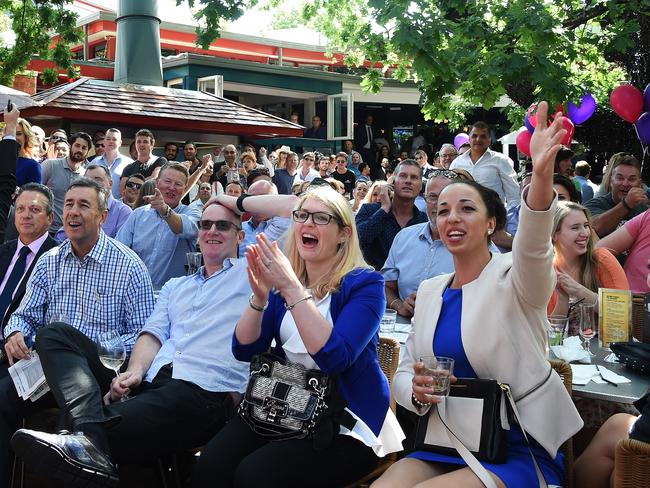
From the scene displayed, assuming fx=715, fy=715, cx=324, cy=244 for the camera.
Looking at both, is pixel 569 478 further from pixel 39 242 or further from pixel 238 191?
pixel 238 191

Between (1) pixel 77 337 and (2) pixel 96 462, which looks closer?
(2) pixel 96 462

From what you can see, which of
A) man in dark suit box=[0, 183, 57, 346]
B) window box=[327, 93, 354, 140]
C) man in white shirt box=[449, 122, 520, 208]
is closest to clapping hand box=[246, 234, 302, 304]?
man in dark suit box=[0, 183, 57, 346]

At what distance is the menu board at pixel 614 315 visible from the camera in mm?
3531

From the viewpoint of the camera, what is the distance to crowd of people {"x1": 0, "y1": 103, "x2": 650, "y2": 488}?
8.30 feet

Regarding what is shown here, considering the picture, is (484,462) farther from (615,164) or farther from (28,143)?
(28,143)

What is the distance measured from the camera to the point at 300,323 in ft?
8.75

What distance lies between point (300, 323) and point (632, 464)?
3.93 ft

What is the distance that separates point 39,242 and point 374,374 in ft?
8.27

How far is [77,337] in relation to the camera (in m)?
3.47

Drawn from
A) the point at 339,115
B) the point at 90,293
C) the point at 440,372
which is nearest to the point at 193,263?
the point at 90,293

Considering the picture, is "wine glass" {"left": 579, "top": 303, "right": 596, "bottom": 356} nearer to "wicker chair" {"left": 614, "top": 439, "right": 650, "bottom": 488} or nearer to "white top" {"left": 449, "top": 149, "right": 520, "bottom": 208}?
"wicker chair" {"left": 614, "top": 439, "right": 650, "bottom": 488}

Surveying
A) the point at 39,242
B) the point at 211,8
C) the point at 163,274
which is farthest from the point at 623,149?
the point at 39,242

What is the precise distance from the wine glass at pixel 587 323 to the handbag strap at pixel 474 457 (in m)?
1.13

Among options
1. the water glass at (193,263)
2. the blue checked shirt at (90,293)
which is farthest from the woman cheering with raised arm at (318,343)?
the blue checked shirt at (90,293)
